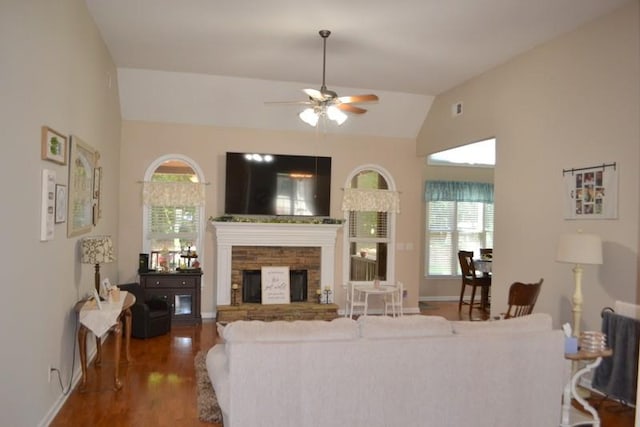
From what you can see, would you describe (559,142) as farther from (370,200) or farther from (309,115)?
(370,200)

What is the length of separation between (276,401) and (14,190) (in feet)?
6.56

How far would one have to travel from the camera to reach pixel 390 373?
2.96 meters

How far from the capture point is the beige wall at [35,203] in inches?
109

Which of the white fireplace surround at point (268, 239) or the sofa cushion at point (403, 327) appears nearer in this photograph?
the sofa cushion at point (403, 327)

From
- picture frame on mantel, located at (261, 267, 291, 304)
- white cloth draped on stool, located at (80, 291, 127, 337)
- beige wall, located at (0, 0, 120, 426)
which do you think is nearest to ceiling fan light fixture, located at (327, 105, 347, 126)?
beige wall, located at (0, 0, 120, 426)

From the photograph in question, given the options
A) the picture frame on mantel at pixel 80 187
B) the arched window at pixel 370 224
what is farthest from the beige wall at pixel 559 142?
the picture frame on mantel at pixel 80 187

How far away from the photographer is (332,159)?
770 centimetres

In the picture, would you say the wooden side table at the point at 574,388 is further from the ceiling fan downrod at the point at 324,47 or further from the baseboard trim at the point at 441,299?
→ the baseboard trim at the point at 441,299

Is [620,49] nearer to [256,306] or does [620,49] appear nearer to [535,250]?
[535,250]

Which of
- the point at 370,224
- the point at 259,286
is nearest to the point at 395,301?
the point at 370,224

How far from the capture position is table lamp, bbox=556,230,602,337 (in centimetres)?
406

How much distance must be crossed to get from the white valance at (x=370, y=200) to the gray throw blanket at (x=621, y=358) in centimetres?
417

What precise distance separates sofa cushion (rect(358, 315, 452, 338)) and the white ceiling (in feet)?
9.18

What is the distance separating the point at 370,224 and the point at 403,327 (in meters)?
4.92
